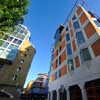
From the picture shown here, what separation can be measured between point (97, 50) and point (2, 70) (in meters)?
21.7

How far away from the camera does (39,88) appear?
40969 mm

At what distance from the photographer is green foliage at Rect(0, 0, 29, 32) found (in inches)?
346

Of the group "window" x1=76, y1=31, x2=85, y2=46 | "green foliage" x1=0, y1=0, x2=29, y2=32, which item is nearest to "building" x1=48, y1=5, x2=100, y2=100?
"window" x1=76, y1=31, x2=85, y2=46

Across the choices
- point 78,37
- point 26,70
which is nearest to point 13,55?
point 26,70

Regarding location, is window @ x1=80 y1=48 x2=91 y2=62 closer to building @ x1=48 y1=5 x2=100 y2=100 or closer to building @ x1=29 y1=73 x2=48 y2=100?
building @ x1=48 y1=5 x2=100 y2=100

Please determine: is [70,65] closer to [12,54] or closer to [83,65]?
[83,65]

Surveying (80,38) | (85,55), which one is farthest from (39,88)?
(85,55)

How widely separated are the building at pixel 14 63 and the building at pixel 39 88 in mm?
15141

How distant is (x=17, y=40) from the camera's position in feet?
102

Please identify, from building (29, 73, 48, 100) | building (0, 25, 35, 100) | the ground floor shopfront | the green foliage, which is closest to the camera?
the green foliage

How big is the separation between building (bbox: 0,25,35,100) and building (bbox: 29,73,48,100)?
15.1 m

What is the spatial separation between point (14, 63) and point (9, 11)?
65.9 ft

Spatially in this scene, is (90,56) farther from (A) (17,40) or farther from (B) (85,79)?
(A) (17,40)

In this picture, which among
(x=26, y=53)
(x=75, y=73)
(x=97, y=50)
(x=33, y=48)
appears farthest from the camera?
(x=33, y=48)
